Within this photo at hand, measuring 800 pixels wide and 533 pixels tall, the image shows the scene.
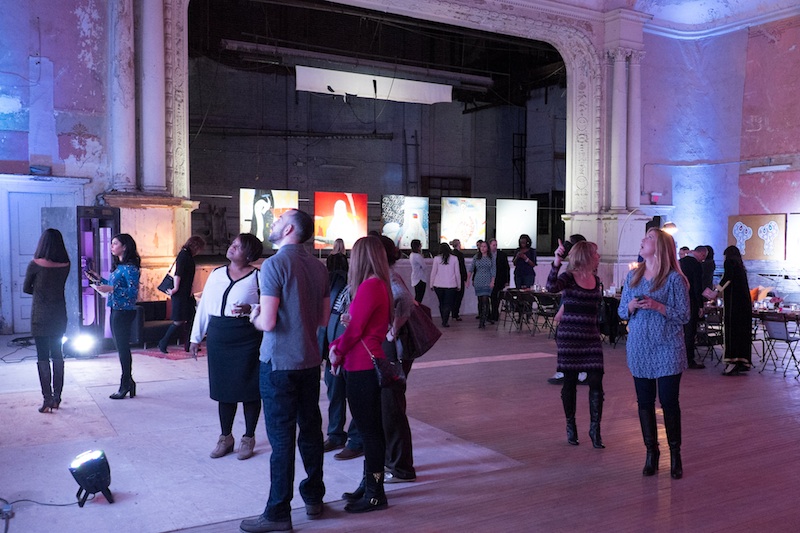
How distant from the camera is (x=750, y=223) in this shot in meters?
14.5

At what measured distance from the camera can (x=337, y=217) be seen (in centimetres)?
1408

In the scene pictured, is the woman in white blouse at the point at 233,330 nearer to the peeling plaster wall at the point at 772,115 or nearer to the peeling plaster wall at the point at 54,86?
the peeling plaster wall at the point at 54,86

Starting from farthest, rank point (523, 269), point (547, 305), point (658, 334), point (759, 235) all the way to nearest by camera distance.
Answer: point (759, 235) < point (523, 269) < point (547, 305) < point (658, 334)

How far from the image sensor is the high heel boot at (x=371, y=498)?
3959 mm

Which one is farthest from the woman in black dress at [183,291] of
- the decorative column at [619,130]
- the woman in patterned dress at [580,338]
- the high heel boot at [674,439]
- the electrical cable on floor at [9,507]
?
the decorative column at [619,130]

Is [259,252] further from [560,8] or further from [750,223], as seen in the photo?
[750,223]

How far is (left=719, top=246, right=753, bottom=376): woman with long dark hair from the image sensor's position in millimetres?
8234

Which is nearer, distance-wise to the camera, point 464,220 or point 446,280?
point 446,280

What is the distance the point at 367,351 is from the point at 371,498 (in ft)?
2.80

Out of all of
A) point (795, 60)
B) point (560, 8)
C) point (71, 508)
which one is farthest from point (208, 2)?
point (71, 508)

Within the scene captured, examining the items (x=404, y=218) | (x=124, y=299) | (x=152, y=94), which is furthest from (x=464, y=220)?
→ (x=124, y=299)

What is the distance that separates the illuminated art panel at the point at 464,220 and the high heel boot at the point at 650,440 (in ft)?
35.9

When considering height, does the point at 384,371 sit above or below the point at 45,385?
above

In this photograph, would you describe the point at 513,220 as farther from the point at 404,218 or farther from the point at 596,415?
the point at 596,415
